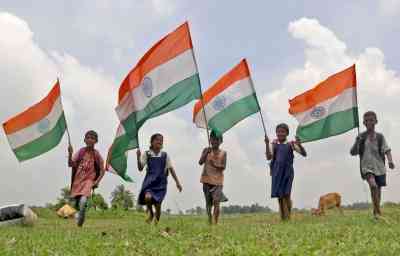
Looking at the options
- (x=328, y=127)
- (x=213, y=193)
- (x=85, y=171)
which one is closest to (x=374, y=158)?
(x=328, y=127)

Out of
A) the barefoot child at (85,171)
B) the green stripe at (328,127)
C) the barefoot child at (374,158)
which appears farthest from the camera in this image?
the green stripe at (328,127)

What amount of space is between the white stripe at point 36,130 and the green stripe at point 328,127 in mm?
5354

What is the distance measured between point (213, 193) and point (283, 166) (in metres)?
1.60

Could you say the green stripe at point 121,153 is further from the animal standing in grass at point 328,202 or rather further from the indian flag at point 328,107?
the animal standing in grass at point 328,202

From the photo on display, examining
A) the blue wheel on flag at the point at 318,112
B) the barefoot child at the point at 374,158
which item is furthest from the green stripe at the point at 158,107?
the barefoot child at the point at 374,158

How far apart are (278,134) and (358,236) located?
6.19 meters

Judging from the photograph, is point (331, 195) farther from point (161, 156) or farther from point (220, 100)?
point (161, 156)

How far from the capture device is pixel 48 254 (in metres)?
6.15

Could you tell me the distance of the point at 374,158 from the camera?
12164 millimetres

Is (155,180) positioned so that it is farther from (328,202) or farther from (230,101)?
(328,202)

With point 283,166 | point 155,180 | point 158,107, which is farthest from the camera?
point 283,166

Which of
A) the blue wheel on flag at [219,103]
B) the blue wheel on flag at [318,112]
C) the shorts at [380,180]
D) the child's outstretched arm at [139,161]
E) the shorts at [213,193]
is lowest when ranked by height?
the shorts at [213,193]

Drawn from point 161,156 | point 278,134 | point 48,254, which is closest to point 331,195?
point 278,134

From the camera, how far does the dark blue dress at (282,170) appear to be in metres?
13.2
